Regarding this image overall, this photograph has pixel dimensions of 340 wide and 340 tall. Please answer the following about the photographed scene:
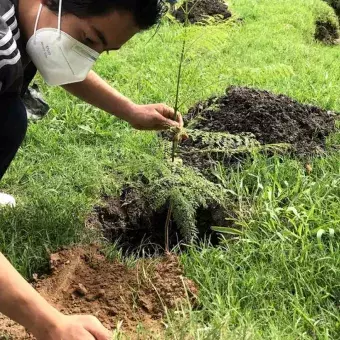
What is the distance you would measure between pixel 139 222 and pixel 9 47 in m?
1.25

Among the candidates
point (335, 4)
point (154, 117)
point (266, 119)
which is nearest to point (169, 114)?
point (154, 117)

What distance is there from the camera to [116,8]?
176 cm

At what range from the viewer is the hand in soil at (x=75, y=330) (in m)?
1.43

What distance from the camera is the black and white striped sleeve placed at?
5.86ft

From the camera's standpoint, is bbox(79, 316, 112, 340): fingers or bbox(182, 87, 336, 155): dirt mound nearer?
bbox(79, 316, 112, 340): fingers

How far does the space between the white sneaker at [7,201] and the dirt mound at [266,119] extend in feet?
3.46

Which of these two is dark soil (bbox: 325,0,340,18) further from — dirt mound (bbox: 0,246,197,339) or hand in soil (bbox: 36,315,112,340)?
hand in soil (bbox: 36,315,112,340)

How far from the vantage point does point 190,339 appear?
1.75 meters

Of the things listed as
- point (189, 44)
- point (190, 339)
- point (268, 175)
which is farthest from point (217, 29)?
point (190, 339)

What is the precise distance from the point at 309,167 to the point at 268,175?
0.95 feet

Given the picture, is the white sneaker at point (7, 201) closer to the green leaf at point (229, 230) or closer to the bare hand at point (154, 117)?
the bare hand at point (154, 117)

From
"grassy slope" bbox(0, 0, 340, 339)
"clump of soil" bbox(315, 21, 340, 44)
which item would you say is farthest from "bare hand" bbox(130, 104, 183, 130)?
"clump of soil" bbox(315, 21, 340, 44)

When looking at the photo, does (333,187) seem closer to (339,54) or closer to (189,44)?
(189,44)

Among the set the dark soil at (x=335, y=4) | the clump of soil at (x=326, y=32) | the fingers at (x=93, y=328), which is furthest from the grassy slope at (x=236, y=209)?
the dark soil at (x=335, y=4)
